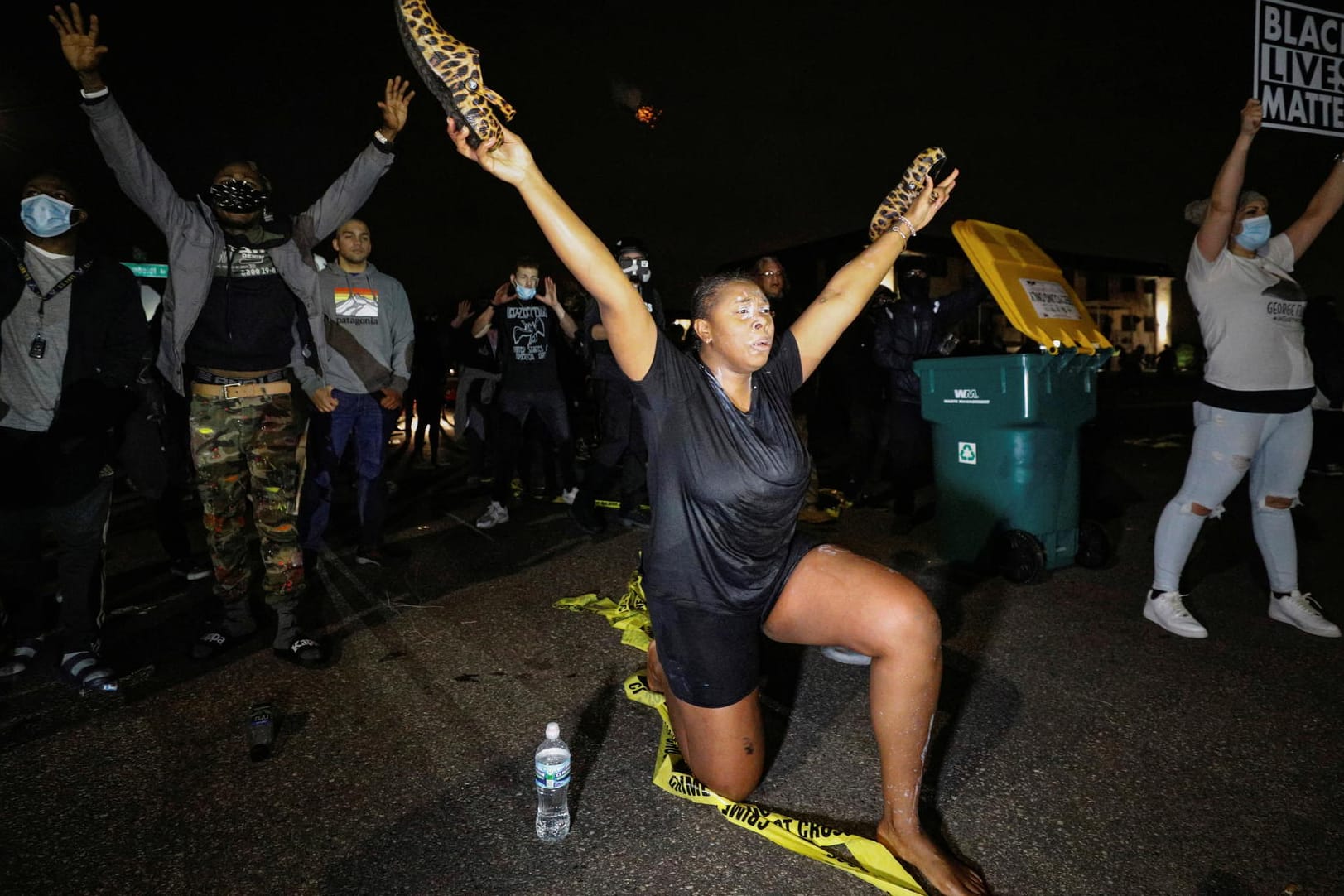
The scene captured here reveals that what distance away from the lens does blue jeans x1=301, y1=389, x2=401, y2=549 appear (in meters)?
4.82

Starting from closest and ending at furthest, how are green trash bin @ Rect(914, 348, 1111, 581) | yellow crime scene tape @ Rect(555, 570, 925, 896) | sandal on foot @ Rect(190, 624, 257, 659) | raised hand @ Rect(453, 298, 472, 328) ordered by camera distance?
yellow crime scene tape @ Rect(555, 570, 925, 896)
sandal on foot @ Rect(190, 624, 257, 659)
green trash bin @ Rect(914, 348, 1111, 581)
raised hand @ Rect(453, 298, 472, 328)

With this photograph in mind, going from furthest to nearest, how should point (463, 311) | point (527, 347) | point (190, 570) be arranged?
point (463, 311)
point (527, 347)
point (190, 570)

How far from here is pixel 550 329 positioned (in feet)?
21.4

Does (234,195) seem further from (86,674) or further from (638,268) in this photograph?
(638,268)

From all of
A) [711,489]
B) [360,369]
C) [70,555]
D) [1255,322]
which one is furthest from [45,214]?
[1255,322]

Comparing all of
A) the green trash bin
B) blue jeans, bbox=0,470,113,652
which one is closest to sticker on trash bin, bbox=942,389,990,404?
the green trash bin

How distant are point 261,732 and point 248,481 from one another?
1422 millimetres

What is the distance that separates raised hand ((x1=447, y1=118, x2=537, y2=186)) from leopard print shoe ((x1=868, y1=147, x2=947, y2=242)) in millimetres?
1438

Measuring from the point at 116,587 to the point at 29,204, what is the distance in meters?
2.75

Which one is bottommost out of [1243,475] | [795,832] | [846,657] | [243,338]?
[846,657]

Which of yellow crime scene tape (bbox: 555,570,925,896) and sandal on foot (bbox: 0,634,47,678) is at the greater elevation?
sandal on foot (bbox: 0,634,47,678)

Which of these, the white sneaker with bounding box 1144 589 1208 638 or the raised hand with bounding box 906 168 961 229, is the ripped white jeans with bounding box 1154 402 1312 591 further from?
the raised hand with bounding box 906 168 961 229

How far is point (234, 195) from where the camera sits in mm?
3258

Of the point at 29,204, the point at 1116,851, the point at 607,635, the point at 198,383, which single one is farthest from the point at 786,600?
the point at 29,204
